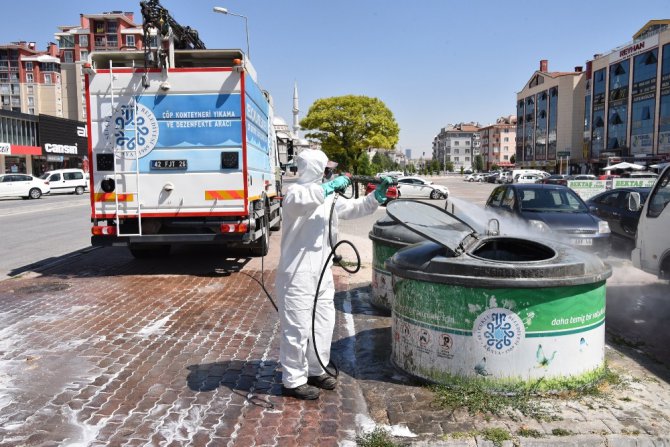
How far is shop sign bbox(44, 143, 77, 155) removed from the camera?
5031cm

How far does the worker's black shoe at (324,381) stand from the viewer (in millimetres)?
4434

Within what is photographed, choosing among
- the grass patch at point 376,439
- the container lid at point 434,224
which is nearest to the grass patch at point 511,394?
the grass patch at point 376,439

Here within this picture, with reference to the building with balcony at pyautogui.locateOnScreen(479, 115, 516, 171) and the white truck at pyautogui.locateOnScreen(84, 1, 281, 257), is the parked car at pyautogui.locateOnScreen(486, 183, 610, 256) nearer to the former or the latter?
the white truck at pyautogui.locateOnScreen(84, 1, 281, 257)

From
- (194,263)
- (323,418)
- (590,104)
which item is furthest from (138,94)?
(590,104)

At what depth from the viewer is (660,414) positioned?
13.0 ft

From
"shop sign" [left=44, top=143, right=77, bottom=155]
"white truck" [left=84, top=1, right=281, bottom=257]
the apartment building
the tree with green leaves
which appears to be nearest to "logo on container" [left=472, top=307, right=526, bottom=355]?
"white truck" [left=84, top=1, right=281, bottom=257]

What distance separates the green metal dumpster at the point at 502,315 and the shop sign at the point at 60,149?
5322 cm

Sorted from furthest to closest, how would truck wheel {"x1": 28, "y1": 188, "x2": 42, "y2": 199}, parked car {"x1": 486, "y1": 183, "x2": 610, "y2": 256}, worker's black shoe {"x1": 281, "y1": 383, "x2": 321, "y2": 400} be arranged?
truck wheel {"x1": 28, "y1": 188, "x2": 42, "y2": 199}, parked car {"x1": 486, "y1": 183, "x2": 610, "y2": 256}, worker's black shoe {"x1": 281, "y1": 383, "x2": 321, "y2": 400}

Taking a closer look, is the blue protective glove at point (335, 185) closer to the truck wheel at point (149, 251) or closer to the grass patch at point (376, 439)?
the grass patch at point (376, 439)

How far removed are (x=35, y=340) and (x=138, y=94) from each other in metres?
4.21

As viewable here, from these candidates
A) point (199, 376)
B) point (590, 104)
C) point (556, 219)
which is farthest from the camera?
point (590, 104)

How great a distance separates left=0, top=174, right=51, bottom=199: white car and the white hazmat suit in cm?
3283

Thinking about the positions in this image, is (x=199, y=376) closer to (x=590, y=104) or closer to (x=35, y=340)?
(x=35, y=340)

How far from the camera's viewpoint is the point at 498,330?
4.08 metres
